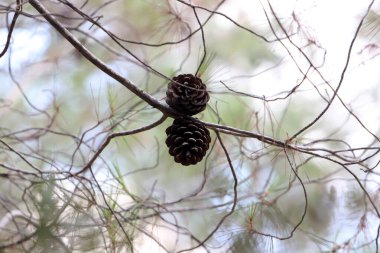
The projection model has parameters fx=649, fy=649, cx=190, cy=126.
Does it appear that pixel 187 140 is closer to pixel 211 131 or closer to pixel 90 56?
pixel 90 56

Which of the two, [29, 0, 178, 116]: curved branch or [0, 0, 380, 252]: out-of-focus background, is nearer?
[29, 0, 178, 116]: curved branch

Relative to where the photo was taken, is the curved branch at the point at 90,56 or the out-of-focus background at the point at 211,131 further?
the out-of-focus background at the point at 211,131

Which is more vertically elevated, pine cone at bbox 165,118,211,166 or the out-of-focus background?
the out-of-focus background

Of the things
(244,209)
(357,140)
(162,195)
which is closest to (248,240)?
(244,209)

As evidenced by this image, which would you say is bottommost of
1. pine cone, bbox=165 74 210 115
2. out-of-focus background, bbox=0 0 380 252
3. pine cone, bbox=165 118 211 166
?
pine cone, bbox=165 118 211 166

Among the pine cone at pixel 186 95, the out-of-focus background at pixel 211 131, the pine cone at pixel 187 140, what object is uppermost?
the out-of-focus background at pixel 211 131
